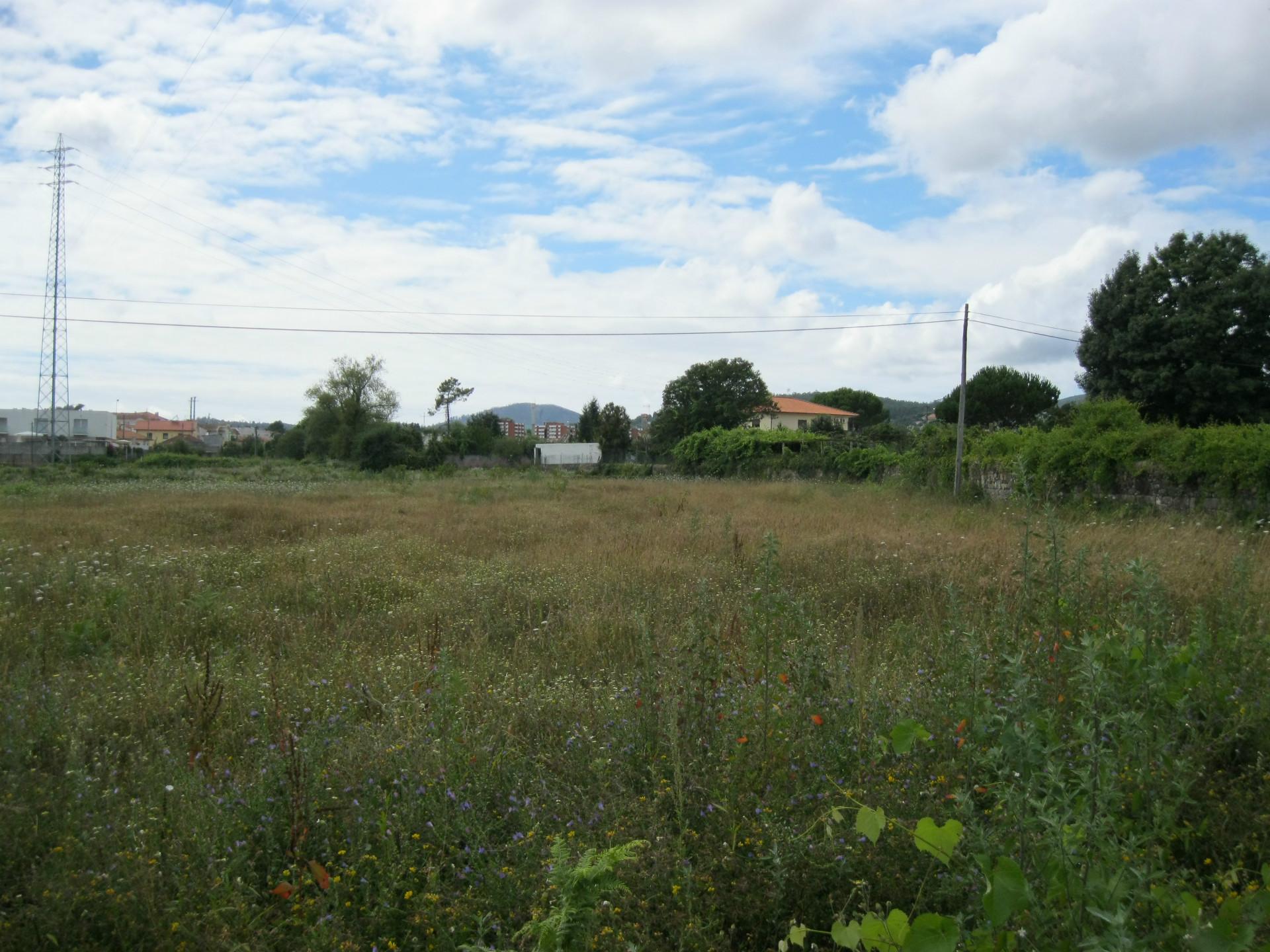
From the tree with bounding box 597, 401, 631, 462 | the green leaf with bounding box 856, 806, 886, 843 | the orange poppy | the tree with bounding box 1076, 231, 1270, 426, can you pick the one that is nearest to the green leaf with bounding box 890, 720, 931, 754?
the green leaf with bounding box 856, 806, 886, 843

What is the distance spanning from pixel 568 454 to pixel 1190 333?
3724 cm

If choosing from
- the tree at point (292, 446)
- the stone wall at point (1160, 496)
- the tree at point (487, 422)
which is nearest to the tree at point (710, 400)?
the tree at point (487, 422)

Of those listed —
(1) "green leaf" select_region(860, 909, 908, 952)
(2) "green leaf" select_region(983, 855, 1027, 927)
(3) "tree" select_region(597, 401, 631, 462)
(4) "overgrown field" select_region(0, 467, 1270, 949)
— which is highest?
(3) "tree" select_region(597, 401, 631, 462)

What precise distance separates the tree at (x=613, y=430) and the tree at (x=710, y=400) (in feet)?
8.38

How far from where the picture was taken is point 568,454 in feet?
181

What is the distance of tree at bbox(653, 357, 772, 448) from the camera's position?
194ft

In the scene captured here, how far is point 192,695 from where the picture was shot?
478cm

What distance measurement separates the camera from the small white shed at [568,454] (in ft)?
178

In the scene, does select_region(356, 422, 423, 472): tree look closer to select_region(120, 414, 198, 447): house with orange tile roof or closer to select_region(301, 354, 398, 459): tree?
select_region(301, 354, 398, 459): tree

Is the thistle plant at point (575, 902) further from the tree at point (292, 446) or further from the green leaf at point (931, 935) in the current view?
the tree at point (292, 446)

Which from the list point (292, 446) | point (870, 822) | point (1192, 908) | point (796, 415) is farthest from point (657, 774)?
point (292, 446)

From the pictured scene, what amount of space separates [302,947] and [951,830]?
2158 millimetres

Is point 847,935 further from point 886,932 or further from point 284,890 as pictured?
point 284,890

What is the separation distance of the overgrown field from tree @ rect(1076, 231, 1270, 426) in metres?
25.1
